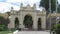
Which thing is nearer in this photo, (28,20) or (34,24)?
(34,24)

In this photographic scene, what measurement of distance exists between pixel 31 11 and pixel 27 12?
1.17 meters

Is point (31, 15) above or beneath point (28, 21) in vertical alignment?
above

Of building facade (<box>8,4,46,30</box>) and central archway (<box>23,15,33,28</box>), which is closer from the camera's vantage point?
building facade (<box>8,4,46,30</box>)

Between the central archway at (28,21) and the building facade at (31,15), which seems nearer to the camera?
the building facade at (31,15)

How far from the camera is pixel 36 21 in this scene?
71812 mm

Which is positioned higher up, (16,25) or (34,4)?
(34,4)

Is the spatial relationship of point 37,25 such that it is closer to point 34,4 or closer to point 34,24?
point 34,24

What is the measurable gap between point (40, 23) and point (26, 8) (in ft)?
21.6

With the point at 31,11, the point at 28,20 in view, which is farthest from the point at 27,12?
the point at 28,20

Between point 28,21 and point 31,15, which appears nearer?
point 31,15

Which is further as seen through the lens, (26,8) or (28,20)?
(28,20)

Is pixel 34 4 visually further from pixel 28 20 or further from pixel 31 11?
pixel 28 20

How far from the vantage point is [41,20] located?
7262 centimetres

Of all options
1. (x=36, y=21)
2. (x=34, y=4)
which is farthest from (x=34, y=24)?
(x=34, y=4)
